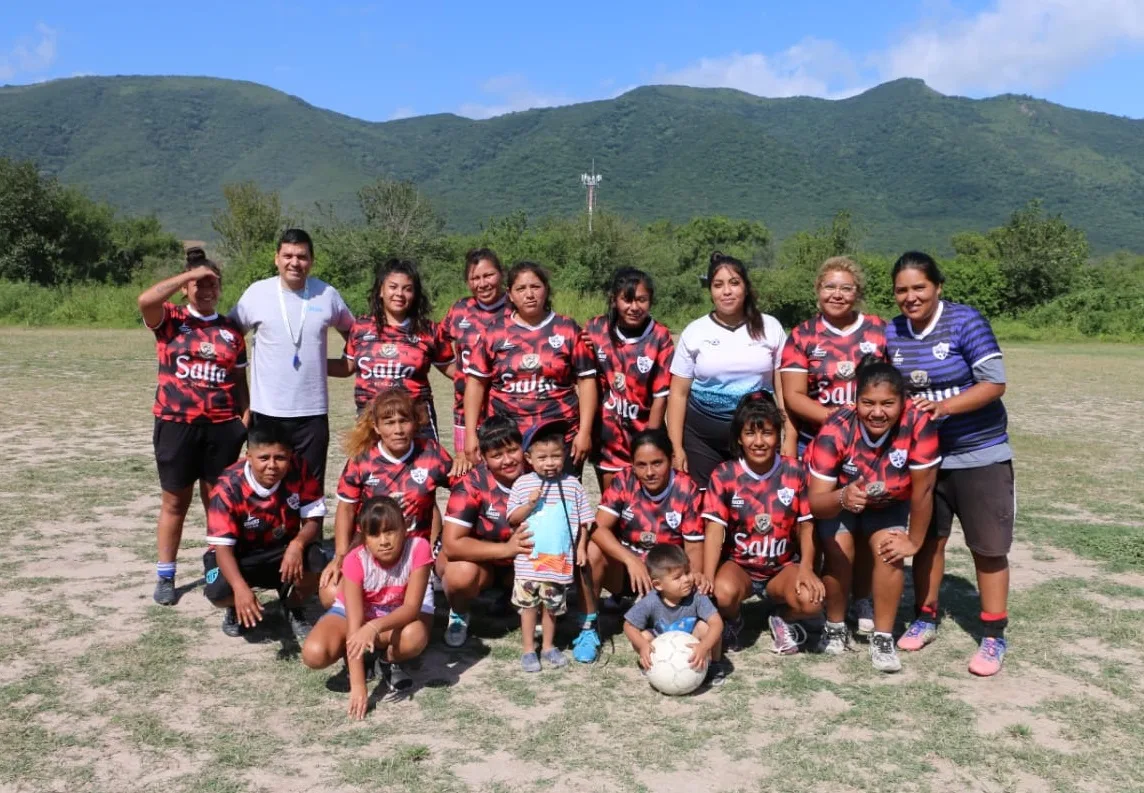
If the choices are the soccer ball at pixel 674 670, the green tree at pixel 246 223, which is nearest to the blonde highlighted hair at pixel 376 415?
the soccer ball at pixel 674 670

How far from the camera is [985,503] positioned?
431 cm

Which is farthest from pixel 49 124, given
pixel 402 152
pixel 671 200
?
pixel 671 200

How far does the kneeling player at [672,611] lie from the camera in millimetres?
4188

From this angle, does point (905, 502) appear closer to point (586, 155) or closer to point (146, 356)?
point (146, 356)

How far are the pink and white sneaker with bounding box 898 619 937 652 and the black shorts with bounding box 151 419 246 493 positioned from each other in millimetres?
3573

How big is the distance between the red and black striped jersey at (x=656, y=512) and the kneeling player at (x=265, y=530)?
1478 millimetres

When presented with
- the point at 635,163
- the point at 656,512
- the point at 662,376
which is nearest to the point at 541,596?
the point at 656,512

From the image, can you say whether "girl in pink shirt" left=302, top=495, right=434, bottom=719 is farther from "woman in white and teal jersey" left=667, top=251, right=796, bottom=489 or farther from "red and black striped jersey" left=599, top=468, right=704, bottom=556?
"woman in white and teal jersey" left=667, top=251, right=796, bottom=489

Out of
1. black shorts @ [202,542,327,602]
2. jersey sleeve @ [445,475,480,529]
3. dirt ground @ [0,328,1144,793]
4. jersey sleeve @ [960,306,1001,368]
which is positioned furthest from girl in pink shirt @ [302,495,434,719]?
jersey sleeve @ [960,306,1001,368]

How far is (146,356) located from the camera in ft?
64.7

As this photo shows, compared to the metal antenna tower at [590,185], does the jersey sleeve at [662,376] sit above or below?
below

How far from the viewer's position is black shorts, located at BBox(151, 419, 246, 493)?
5078 mm

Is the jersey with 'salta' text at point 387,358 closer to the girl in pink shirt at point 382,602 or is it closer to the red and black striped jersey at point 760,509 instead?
the girl in pink shirt at point 382,602

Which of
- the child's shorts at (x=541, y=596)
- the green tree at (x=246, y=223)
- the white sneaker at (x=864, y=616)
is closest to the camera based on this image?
the child's shorts at (x=541, y=596)
